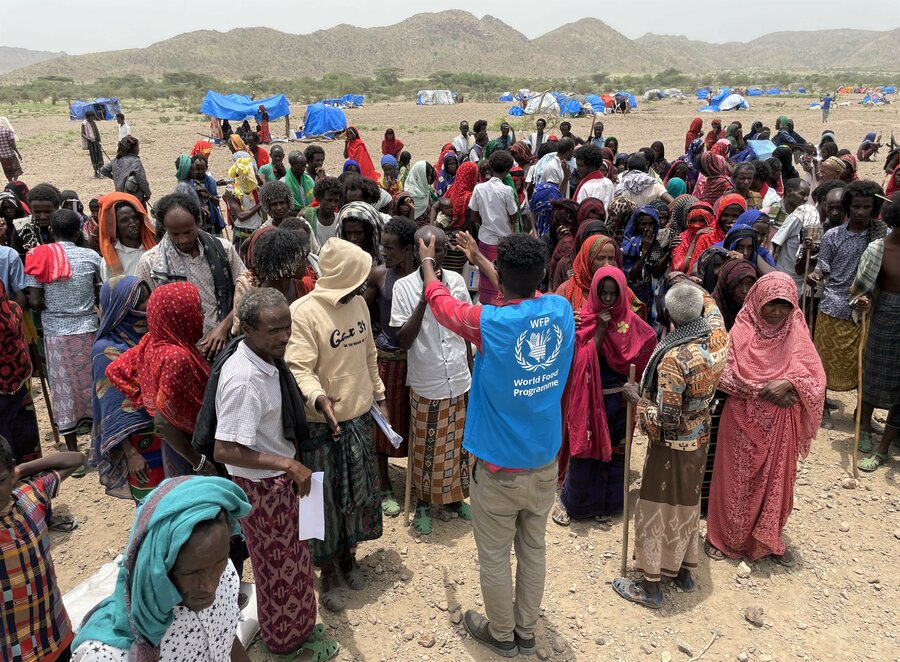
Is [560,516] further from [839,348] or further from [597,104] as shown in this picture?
[597,104]

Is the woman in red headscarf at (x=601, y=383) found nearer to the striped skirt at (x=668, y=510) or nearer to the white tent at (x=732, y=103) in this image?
the striped skirt at (x=668, y=510)

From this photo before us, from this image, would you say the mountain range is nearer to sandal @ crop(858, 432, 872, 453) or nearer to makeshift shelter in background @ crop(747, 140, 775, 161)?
makeshift shelter in background @ crop(747, 140, 775, 161)

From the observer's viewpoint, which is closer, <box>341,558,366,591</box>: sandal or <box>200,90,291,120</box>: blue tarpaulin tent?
<box>341,558,366,591</box>: sandal

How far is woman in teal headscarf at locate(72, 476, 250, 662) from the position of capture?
66.1 inches

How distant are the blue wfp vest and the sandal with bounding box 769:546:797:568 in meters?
2.07

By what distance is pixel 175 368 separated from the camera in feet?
9.28

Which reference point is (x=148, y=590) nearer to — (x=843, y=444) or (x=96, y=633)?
(x=96, y=633)

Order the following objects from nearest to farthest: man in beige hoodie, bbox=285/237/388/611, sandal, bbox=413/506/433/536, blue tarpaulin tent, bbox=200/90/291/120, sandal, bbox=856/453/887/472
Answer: man in beige hoodie, bbox=285/237/388/611, sandal, bbox=413/506/433/536, sandal, bbox=856/453/887/472, blue tarpaulin tent, bbox=200/90/291/120

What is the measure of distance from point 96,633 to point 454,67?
386ft

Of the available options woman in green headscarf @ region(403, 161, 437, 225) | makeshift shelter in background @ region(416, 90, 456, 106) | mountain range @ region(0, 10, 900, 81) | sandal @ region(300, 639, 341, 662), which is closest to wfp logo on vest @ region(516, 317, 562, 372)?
sandal @ region(300, 639, 341, 662)

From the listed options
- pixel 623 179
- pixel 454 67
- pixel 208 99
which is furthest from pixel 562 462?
pixel 454 67

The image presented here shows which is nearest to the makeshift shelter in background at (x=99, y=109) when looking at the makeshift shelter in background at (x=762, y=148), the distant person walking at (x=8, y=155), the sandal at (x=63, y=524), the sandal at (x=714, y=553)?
the distant person walking at (x=8, y=155)

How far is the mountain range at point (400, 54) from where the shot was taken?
94.9 meters

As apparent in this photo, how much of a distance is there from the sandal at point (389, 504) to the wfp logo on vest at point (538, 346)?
2071 mm
